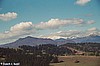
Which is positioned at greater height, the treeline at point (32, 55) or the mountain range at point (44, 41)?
the mountain range at point (44, 41)

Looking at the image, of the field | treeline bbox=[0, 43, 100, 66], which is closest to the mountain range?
treeline bbox=[0, 43, 100, 66]

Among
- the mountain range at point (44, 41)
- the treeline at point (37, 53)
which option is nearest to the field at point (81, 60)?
the treeline at point (37, 53)

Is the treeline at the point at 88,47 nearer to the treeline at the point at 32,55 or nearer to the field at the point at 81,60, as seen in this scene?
the field at the point at 81,60

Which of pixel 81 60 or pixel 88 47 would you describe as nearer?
pixel 81 60

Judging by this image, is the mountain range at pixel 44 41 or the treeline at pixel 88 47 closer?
the mountain range at pixel 44 41

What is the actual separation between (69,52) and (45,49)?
1.26 feet

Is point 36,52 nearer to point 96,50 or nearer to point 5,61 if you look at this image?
point 5,61

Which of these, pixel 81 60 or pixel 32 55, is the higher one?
pixel 32 55

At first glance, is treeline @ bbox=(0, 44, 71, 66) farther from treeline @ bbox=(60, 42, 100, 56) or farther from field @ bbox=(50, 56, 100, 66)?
treeline @ bbox=(60, 42, 100, 56)

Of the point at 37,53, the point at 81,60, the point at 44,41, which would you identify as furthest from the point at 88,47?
the point at 37,53

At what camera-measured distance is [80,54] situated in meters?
4.11

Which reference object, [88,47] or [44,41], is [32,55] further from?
[88,47]

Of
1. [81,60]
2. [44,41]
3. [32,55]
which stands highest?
[44,41]

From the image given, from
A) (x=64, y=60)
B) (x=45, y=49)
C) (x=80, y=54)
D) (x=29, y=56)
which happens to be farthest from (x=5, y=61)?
(x=80, y=54)
